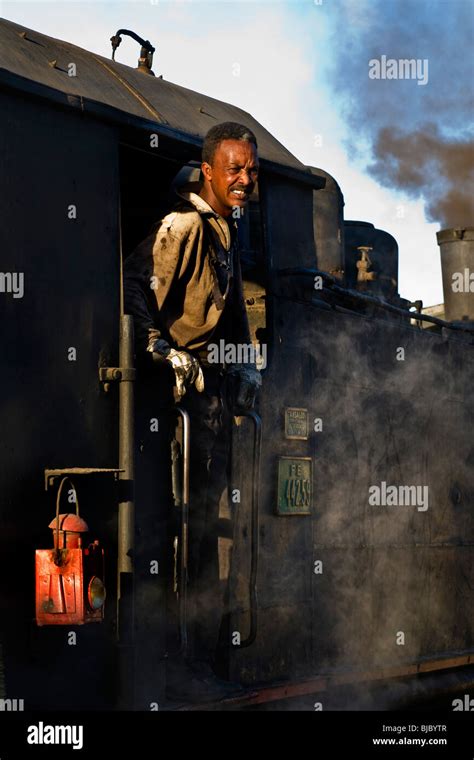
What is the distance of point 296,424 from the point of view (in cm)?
555

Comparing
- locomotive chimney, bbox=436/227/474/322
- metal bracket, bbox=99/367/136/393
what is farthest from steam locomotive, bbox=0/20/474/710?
locomotive chimney, bbox=436/227/474/322

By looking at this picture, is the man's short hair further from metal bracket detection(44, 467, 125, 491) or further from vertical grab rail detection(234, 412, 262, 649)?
metal bracket detection(44, 467, 125, 491)

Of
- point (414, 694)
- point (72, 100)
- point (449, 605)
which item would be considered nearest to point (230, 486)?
point (72, 100)

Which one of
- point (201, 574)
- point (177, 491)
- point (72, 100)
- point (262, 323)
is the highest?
point (72, 100)

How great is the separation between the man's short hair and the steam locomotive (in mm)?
70

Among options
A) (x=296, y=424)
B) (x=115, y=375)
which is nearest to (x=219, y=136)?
(x=115, y=375)

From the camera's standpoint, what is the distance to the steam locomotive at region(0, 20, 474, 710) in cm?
394

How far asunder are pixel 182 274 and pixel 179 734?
1.73 metres

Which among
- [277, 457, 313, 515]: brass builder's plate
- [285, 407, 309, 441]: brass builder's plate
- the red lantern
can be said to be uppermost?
[285, 407, 309, 441]: brass builder's plate

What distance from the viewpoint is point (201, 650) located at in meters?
4.77

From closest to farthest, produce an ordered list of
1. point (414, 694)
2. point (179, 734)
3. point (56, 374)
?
point (56, 374) → point (179, 734) → point (414, 694)

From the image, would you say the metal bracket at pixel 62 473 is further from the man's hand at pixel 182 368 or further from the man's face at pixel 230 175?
the man's face at pixel 230 175

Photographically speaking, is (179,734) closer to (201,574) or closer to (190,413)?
(201,574)

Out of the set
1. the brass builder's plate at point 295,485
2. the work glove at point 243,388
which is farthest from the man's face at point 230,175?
the brass builder's plate at point 295,485
